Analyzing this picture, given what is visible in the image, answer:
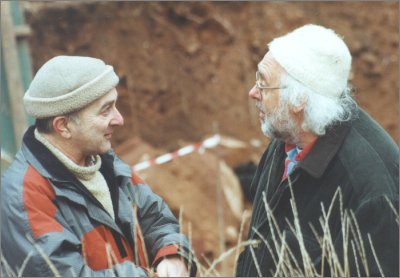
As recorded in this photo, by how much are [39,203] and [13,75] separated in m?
4.93

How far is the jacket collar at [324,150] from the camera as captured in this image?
3047 mm

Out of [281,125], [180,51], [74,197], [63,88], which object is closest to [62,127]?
[63,88]

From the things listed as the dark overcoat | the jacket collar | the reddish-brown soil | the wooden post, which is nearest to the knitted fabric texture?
the dark overcoat

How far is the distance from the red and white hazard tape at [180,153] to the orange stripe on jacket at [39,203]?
5537 millimetres

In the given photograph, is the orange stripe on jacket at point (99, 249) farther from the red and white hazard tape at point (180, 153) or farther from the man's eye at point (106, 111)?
the red and white hazard tape at point (180, 153)

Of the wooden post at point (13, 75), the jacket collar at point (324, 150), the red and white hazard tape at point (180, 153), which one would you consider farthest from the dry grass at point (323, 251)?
the red and white hazard tape at point (180, 153)

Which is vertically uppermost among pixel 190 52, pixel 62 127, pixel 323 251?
pixel 62 127

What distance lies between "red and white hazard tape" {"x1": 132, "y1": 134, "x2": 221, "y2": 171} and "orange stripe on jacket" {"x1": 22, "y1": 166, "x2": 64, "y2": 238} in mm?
5537

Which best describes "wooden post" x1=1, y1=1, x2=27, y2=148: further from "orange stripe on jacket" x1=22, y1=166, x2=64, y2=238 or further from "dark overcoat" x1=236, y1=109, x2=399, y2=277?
"orange stripe on jacket" x1=22, y1=166, x2=64, y2=238

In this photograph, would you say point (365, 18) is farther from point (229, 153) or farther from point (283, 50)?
point (283, 50)

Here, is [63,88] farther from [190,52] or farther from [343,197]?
[190,52]

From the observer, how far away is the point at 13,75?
744cm

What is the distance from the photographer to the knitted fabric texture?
2898mm

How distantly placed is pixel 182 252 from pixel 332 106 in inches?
33.6
